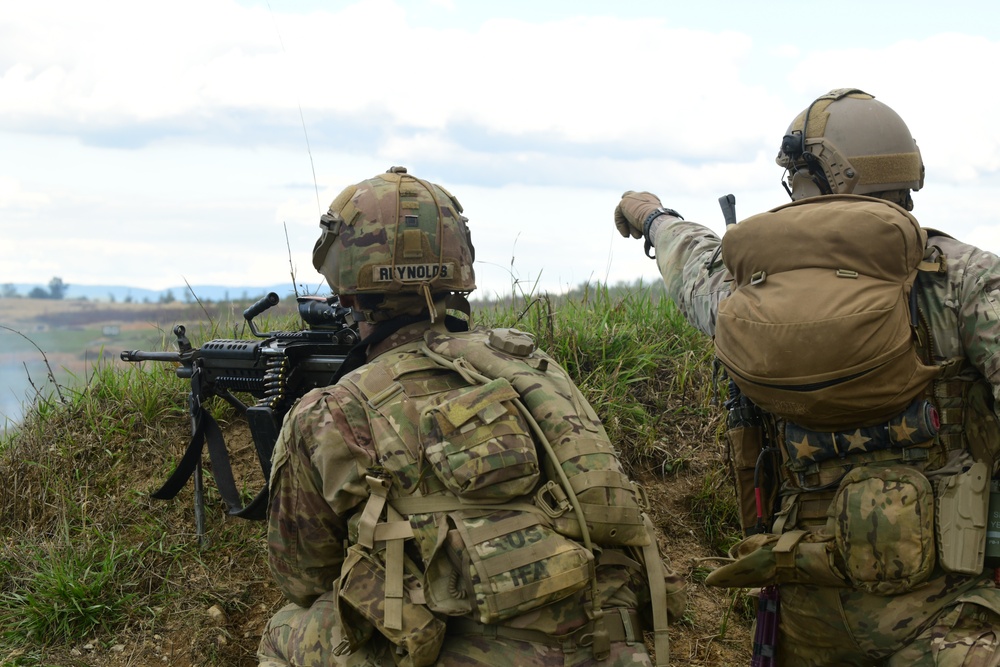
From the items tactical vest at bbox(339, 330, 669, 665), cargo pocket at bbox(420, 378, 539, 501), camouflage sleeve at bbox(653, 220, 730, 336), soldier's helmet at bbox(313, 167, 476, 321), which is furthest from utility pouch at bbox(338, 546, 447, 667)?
camouflage sleeve at bbox(653, 220, 730, 336)

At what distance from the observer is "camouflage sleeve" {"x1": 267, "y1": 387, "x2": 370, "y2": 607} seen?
3.06 m

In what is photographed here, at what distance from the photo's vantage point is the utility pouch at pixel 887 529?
2.88 m

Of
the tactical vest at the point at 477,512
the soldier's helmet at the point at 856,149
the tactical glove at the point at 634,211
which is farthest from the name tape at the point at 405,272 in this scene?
the soldier's helmet at the point at 856,149

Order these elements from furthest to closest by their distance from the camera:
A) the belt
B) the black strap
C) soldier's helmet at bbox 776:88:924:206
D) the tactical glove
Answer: the black strap, the tactical glove, soldier's helmet at bbox 776:88:924:206, the belt

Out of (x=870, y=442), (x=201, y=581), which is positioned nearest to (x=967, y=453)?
(x=870, y=442)

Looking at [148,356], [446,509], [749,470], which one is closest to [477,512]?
[446,509]

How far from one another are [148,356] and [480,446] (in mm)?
2749

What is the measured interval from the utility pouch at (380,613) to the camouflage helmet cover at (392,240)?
0.97 m

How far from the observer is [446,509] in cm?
301

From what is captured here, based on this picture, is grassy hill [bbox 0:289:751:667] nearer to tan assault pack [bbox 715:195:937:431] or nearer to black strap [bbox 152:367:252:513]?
black strap [bbox 152:367:252:513]

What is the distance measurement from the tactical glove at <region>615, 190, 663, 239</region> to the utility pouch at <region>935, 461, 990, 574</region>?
1.78 m

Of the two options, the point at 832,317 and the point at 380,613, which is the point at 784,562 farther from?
the point at 380,613

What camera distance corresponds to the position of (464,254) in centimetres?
362

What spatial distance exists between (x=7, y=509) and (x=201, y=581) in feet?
4.30
